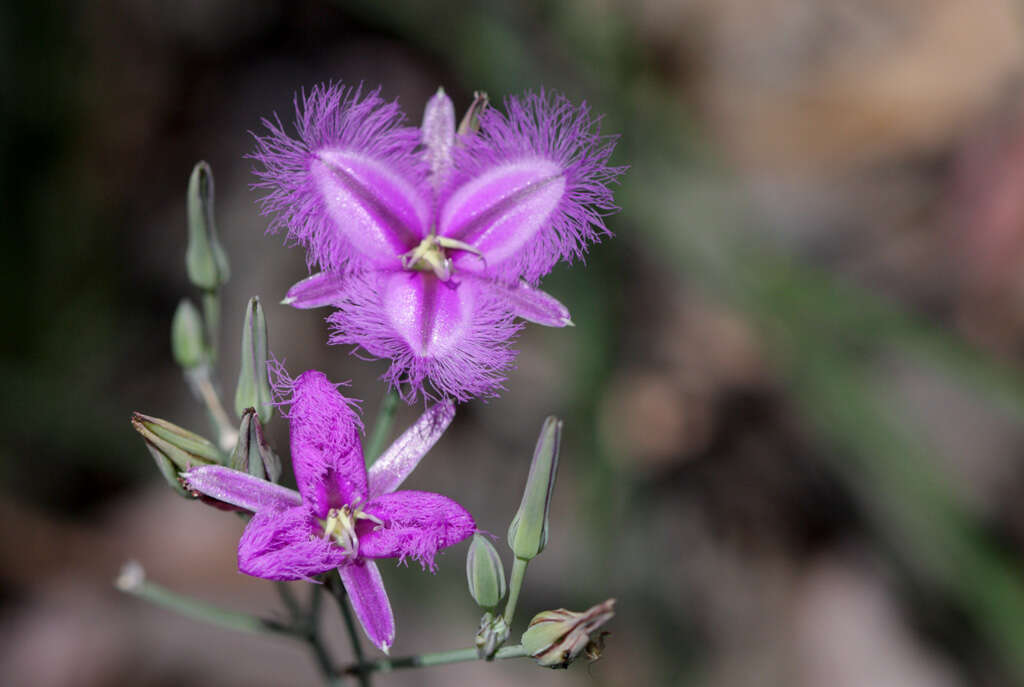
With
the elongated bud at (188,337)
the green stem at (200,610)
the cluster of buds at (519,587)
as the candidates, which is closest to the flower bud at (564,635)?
the cluster of buds at (519,587)

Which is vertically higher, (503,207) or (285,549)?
(503,207)

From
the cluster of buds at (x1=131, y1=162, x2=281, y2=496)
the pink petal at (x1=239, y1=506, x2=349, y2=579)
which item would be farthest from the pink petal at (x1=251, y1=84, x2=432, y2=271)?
the pink petal at (x1=239, y1=506, x2=349, y2=579)

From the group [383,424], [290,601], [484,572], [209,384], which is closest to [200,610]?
[290,601]

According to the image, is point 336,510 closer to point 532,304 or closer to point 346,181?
point 532,304

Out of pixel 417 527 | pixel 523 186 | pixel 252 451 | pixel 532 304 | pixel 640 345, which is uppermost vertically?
pixel 523 186

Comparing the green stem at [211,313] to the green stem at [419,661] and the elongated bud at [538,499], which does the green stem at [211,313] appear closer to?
the green stem at [419,661]

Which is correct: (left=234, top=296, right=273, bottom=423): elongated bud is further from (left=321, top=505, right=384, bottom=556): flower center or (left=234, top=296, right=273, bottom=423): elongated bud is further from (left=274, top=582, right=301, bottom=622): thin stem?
(left=274, top=582, right=301, bottom=622): thin stem
